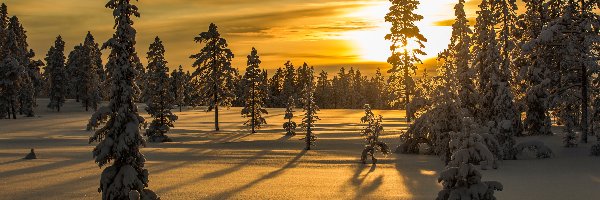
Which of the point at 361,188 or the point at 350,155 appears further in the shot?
the point at 350,155

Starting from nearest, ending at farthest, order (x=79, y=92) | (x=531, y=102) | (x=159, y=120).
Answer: (x=531, y=102) → (x=159, y=120) → (x=79, y=92)

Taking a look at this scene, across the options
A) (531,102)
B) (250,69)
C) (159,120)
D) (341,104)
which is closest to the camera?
(531,102)

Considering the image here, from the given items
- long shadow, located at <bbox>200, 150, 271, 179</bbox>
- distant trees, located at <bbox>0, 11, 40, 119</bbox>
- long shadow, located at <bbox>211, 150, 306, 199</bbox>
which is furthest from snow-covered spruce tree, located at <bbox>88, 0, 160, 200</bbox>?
distant trees, located at <bbox>0, 11, 40, 119</bbox>

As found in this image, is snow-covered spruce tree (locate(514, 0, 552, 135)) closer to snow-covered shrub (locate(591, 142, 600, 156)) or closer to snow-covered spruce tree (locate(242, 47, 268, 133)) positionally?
snow-covered shrub (locate(591, 142, 600, 156))

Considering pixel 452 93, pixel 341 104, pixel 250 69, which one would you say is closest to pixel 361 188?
pixel 452 93

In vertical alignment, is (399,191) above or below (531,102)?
below

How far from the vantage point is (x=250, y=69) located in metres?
59.8

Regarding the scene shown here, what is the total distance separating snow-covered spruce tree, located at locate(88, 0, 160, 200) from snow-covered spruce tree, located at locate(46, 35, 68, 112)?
273ft

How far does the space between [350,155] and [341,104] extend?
13936 centimetres

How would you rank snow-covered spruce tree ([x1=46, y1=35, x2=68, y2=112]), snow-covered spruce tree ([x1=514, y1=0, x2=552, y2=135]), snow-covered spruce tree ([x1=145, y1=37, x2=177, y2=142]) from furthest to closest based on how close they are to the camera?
snow-covered spruce tree ([x1=46, y1=35, x2=68, y2=112])
snow-covered spruce tree ([x1=145, y1=37, x2=177, y2=142])
snow-covered spruce tree ([x1=514, y1=0, x2=552, y2=135])

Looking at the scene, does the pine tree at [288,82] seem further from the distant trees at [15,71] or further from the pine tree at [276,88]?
the distant trees at [15,71]

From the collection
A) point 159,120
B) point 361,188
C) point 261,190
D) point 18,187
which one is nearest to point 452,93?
point 361,188

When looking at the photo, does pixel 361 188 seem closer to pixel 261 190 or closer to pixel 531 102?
pixel 261 190

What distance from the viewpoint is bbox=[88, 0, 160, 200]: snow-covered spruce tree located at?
15617 millimetres
